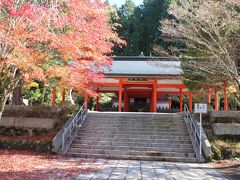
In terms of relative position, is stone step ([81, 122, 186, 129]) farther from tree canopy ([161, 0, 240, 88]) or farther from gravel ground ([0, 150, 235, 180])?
gravel ground ([0, 150, 235, 180])

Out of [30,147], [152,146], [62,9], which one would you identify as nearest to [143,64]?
[152,146]

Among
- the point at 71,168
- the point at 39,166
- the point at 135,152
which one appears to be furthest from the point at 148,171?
the point at 39,166

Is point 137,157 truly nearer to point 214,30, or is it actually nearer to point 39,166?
point 39,166

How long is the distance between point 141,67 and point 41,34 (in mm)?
14354

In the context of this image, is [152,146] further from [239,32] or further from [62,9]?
[62,9]

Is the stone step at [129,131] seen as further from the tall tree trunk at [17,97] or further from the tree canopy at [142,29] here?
the tree canopy at [142,29]

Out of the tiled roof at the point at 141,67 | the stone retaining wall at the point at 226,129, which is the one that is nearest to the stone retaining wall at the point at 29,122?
the tiled roof at the point at 141,67

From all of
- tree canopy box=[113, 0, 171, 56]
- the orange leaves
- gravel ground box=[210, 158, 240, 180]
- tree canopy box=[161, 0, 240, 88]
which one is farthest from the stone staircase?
tree canopy box=[113, 0, 171, 56]

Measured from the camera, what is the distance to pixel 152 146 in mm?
11742

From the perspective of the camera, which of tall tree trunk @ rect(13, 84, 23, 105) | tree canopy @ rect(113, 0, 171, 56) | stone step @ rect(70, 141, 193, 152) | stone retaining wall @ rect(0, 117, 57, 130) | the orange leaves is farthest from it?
tree canopy @ rect(113, 0, 171, 56)

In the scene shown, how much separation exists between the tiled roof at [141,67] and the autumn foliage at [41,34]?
8.53 metres

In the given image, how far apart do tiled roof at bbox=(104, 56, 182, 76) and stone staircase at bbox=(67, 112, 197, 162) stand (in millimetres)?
4487

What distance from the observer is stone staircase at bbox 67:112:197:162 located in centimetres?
1092

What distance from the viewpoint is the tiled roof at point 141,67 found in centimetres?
1896
